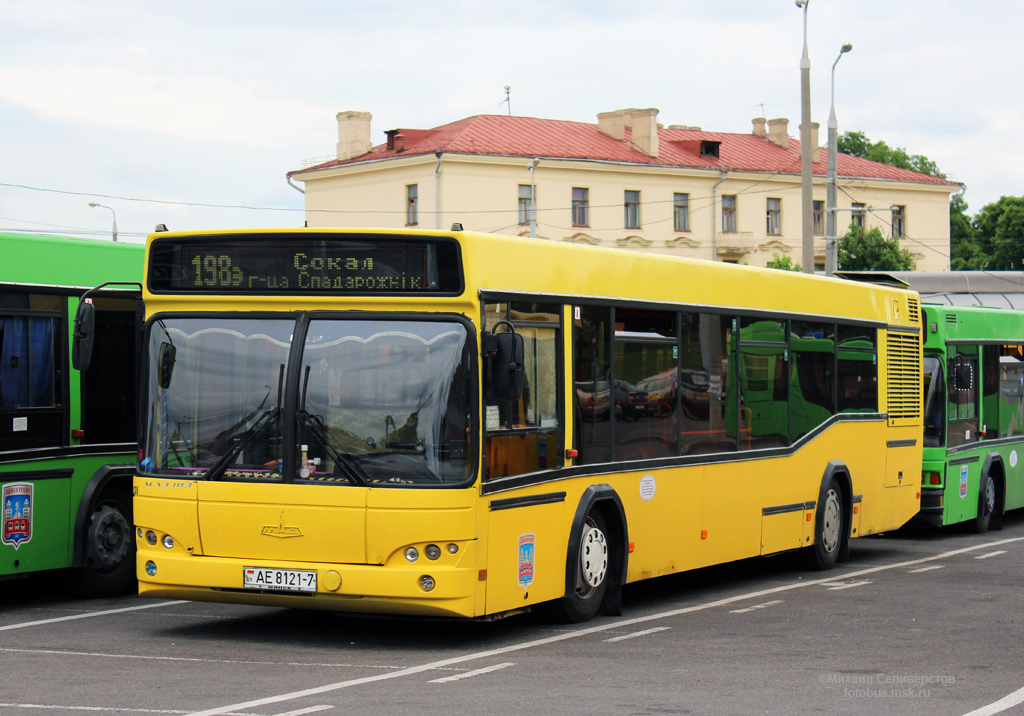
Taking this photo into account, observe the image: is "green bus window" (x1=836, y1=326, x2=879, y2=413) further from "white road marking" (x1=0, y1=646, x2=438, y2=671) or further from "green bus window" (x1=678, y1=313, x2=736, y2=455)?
"white road marking" (x1=0, y1=646, x2=438, y2=671)

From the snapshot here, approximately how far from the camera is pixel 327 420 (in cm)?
934

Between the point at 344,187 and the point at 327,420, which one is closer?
the point at 327,420

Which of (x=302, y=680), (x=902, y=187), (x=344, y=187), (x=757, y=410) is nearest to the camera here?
(x=302, y=680)

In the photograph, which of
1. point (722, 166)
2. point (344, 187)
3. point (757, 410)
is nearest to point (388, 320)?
point (757, 410)

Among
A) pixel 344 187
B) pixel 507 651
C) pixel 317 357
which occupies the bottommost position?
pixel 507 651

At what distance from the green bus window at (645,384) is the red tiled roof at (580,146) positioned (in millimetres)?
49609

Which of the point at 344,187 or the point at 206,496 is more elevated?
the point at 344,187

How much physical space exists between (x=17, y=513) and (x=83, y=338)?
76.9 inches

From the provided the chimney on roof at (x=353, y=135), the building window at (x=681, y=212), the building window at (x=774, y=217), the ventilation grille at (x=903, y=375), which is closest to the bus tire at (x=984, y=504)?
the ventilation grille at (x=903, y=375)

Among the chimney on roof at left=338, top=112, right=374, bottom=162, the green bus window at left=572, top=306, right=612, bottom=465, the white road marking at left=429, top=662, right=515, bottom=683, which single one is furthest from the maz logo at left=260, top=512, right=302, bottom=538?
the chimney on roof at left=338, top=112, right=374, bottom=162

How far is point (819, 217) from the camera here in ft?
247

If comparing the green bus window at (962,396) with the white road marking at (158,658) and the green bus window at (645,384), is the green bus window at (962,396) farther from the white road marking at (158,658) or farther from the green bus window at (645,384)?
the white road marking at (158,658)

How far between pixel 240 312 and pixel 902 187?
7193 centimetres

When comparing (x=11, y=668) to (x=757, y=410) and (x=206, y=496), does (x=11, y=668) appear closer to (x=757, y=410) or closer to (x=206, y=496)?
(x=206, y=496)
